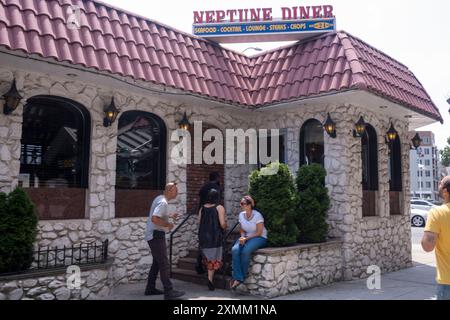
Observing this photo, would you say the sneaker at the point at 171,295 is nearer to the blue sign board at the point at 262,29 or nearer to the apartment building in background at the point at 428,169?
the blue sign board at the point at 262,29

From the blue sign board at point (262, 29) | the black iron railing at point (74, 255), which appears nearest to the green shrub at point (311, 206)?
the blue sign board at point (262, 29)

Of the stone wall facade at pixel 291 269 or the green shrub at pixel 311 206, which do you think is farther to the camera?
the green shrub at pixel 311 206

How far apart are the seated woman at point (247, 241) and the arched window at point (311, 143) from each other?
2618mm

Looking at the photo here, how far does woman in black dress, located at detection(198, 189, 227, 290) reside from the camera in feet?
22.4

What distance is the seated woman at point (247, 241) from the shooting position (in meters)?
6.73

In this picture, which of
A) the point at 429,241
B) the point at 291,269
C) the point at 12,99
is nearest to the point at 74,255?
the point at 12,99

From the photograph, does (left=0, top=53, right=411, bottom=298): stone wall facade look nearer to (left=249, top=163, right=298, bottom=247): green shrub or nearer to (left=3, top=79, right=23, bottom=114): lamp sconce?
(left=3, top=79, right=23, bottom=114): lamp sconce

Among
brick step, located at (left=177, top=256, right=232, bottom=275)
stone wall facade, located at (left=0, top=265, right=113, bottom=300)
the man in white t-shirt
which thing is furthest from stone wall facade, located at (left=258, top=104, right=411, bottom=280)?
stone wall facade, located at (left=0, top=265, right=113, bottom=300)

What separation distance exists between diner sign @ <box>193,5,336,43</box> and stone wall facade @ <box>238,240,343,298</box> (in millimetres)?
4946

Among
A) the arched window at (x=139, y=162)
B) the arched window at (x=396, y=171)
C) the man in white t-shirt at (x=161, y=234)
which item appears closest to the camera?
the man in white t-shirt at (x=161, y=234)

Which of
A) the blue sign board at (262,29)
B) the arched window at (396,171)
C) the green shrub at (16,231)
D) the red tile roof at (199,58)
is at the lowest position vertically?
A: the green shrub at (16,231)

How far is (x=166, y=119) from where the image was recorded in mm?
8406

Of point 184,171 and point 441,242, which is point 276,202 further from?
point 441,242

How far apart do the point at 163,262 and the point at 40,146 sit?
113 inches
